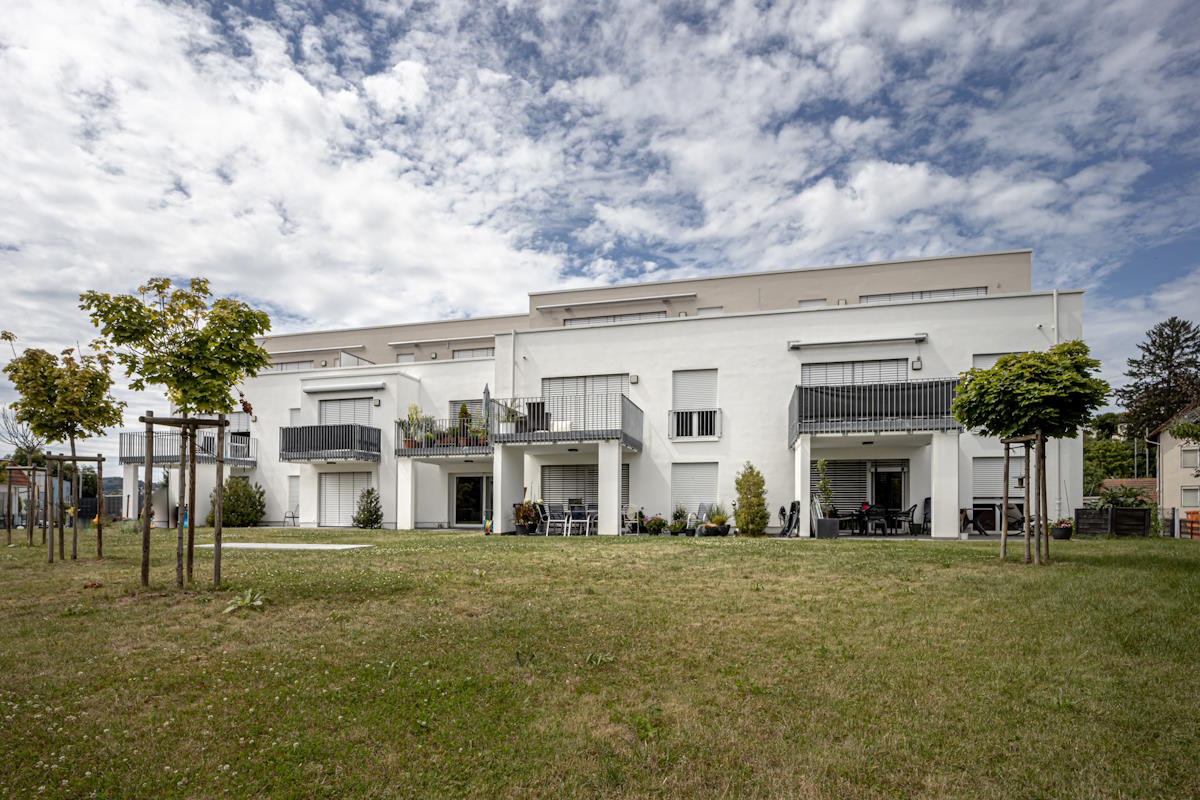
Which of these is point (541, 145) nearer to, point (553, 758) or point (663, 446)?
point (663, 446)

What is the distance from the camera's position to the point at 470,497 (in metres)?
25.1

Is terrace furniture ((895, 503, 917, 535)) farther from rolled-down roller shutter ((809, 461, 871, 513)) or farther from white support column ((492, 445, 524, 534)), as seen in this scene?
white support column ((492, 445, 524, 534))

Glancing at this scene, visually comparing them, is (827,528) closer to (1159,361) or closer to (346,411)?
(346,411)

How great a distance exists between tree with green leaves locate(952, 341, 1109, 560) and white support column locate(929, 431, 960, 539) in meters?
6.71

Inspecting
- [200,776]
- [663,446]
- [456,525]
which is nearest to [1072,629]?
[200,776]

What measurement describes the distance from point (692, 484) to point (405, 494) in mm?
9349

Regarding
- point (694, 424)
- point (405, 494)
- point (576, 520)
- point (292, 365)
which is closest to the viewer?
point (576, 520)

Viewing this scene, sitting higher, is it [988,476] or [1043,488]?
[1043,488]

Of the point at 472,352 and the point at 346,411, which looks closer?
the point at 346,411

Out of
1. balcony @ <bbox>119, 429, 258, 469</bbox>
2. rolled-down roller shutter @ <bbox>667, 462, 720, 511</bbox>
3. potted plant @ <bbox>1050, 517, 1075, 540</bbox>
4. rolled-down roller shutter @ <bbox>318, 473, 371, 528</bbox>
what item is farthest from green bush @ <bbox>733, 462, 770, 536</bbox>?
balcony @ <bbox>119, 429, 258, 469</bbox>

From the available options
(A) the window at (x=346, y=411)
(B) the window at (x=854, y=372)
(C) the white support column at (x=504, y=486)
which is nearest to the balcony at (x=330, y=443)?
(A) the window at (x=346, y=411)

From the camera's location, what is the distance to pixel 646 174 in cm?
1748

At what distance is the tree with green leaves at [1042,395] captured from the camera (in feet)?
32.8

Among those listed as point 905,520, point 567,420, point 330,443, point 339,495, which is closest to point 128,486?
point 339,495
